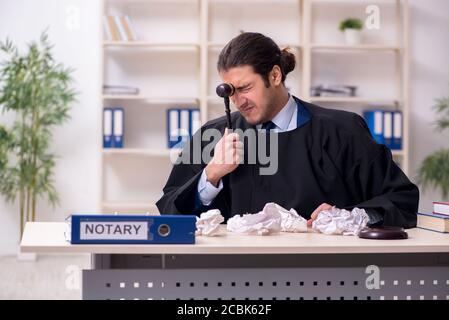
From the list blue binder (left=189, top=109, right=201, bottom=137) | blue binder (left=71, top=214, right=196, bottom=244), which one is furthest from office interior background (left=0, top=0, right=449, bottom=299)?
blue binder (left=71, top=214, right=196, bottom=244)

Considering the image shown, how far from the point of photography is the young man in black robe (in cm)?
262

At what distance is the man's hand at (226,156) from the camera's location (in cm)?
244

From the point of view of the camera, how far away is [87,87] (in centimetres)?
607

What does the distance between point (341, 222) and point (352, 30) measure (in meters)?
3.91

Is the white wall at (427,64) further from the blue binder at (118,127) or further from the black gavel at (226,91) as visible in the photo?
the black gavel at (226,91)

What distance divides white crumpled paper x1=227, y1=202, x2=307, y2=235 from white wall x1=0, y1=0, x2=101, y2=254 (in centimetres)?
392

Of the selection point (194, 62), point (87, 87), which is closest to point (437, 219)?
point (194, 62)

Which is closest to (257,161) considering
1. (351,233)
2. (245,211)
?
(245,211)

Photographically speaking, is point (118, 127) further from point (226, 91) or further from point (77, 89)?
point (226, 91)

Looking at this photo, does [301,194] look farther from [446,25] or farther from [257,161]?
[446,25]

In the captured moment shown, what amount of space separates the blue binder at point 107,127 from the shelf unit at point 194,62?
9.6 inches

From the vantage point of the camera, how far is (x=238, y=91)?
2.66 metres

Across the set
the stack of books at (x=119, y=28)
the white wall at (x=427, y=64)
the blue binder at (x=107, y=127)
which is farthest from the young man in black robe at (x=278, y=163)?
the white wall at (x=427, y=64)

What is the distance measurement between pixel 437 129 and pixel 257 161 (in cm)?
381
